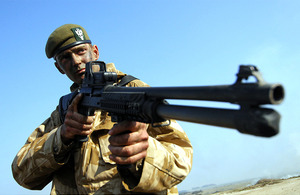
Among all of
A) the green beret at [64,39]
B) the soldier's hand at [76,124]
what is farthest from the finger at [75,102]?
the green beret at [64,39]

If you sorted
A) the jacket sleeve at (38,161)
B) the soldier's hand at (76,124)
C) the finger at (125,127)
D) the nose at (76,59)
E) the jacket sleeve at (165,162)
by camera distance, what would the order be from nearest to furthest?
the finger at (125,127)
the jacket sleeve at (165,162)
the soldier's hand at (76,124)
the jacket sleeve at (38,161)
the nose at (76,59)

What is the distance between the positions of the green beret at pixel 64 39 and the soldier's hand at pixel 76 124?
1.49 meters

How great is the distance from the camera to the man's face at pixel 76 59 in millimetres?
4660

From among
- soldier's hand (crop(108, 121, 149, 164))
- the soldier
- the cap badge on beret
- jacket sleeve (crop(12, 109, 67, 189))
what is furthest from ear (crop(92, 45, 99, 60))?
soldier's hand (crop(108, 121, 149, 164))

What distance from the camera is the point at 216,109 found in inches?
75.1

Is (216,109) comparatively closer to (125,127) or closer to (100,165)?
(125,127)

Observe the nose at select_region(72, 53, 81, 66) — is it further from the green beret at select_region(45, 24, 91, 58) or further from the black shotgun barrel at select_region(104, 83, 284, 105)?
the black shotgun barrel at select_region(104, 83, 284, 105)

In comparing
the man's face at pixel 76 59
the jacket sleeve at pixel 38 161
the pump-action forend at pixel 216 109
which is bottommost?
the jacket sleeve at pixel 38 161

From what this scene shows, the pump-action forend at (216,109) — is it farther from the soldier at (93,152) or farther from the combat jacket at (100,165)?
the combat jacket at (100,165)

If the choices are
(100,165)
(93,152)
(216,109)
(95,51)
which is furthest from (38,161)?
(216,109)

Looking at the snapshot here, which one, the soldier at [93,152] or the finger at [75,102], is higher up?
the finger at [75,102]

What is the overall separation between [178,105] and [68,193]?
2798 millimetres

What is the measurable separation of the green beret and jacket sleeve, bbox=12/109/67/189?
1.23 metres

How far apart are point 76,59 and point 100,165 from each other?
6.31 feet
